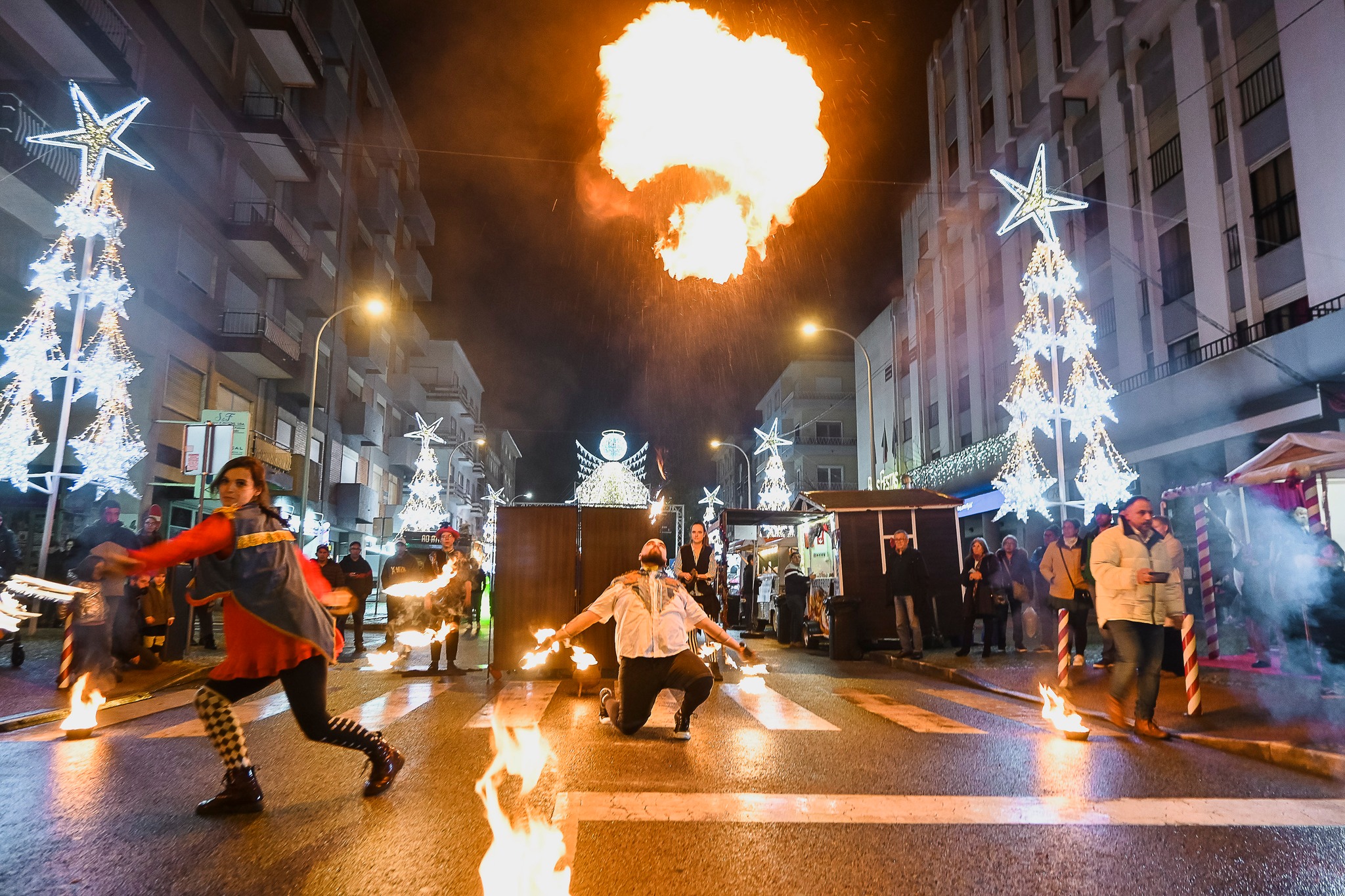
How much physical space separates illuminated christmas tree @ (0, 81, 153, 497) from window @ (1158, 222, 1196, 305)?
26369 millimetres

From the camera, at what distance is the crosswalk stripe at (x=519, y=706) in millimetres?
8016

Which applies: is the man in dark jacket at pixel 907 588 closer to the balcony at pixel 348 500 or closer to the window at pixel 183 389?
the window at pixel 183 389

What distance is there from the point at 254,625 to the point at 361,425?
41043 millimetres

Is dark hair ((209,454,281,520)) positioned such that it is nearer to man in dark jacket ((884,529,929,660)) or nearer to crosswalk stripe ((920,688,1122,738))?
crosswalk stripe ((920,688,1122,738))

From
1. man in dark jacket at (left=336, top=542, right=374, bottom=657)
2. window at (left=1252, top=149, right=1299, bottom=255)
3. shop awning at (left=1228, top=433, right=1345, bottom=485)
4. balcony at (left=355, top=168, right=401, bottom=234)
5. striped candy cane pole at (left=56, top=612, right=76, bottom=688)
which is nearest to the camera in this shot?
striped candy cane pole at (left=56, top=612, right=76, bottom=688)

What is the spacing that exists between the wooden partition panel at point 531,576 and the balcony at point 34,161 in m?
15.7

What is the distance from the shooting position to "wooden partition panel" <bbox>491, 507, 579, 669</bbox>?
470 inches

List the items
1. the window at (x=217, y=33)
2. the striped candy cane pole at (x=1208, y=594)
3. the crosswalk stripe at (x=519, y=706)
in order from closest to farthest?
the crosswalk stripe at (x=519, y=706), the striped candy cane pole at (x=1208, y=594), the window at (x=217, y=33)

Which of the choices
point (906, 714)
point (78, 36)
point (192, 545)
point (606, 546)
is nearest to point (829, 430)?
point (78, 36)

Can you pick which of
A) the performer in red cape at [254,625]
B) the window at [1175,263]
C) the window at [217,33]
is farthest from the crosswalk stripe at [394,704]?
the window at [217,33]

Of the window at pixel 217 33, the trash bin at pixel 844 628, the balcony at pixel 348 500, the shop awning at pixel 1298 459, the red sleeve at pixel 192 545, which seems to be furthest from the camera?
the balcony at pixel 348 500

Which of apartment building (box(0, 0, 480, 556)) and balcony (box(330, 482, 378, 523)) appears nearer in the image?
apartment building (box(0, 0, 480, 556))

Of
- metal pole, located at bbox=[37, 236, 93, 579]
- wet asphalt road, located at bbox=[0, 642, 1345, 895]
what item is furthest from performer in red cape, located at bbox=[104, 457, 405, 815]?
metal pole, located at bbox=[37, 236, 93, 579]

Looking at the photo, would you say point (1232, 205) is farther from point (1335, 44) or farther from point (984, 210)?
point (984, 210)
